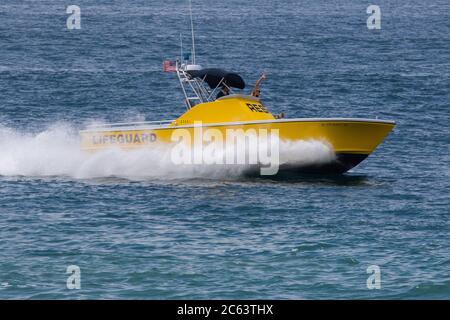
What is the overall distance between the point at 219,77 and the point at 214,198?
20.1 ft

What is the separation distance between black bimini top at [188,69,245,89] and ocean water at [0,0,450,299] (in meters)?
3.51

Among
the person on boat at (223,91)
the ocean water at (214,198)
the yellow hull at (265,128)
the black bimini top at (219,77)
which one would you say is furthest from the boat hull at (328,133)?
the black bimini top at (219,77)

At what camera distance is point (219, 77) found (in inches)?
1460

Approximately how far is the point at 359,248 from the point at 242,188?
28.1 ft

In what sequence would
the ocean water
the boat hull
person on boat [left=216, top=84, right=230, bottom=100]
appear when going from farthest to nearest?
person on boat [left=216, top=84, right=230, bottom=100], the boat hull, the ocean water

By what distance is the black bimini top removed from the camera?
37.1 meters

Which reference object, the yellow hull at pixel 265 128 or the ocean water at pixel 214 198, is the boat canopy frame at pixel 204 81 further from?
the ocean water at pixel 214 198

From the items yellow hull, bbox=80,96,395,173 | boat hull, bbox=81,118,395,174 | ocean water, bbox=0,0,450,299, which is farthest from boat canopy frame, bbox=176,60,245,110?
ocean water, bbox=0,0,450,299

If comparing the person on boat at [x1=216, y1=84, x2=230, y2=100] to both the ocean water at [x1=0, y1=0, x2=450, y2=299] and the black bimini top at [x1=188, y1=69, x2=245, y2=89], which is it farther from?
the ocean water at [x1=0, y1=0, x2=450, y2=299]

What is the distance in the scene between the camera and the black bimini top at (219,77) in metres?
37.1

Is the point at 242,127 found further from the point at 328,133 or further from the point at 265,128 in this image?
the point at 328,133

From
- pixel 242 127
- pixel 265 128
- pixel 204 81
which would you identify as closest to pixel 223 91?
pixel 204 81

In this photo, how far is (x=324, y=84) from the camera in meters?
63.7
